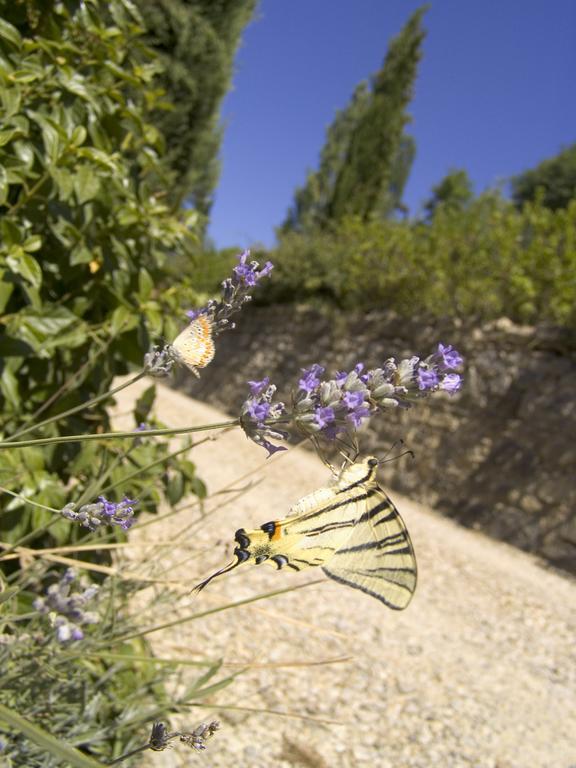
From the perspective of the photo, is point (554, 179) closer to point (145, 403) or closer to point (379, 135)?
point (379, 135)

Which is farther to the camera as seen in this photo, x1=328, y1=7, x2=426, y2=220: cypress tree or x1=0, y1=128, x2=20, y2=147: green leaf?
x1=328, y1=7, x2=426, y2=220: cypress tree

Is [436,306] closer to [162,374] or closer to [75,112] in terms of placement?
[75,112]

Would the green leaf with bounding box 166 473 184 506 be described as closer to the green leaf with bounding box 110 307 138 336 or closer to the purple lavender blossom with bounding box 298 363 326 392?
the green leaf with bounding box 110 307 138 336

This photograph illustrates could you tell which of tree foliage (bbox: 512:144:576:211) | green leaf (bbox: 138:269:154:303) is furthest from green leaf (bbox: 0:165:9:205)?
tree foliage (bbox: 512:144:576:211)

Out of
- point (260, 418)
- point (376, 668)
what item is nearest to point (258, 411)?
point (260, 418)

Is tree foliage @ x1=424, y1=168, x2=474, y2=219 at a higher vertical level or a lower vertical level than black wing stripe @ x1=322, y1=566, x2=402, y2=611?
higher

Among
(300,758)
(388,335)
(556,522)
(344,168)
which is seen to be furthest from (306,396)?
(344,168)
